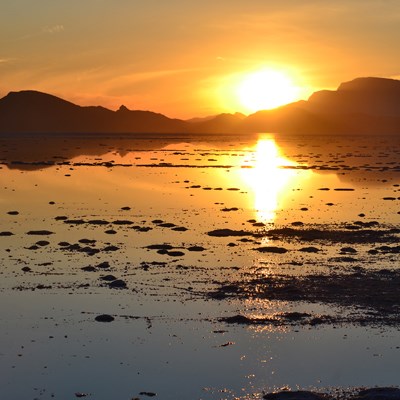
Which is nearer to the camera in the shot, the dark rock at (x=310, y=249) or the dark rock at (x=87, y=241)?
the dark rock at (x=310, y=249)

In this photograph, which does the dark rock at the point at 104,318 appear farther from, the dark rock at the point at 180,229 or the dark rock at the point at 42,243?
the dark rock at the point at 180,229

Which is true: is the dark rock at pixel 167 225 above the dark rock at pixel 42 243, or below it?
below

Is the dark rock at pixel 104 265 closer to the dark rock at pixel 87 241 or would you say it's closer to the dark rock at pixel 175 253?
the dark rock at pixel 175 253

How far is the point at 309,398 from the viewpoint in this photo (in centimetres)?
917

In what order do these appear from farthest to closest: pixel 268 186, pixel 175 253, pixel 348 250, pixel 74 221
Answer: pixel 268 186, pixel 74 221, pixel 348 250, pixel 175 253

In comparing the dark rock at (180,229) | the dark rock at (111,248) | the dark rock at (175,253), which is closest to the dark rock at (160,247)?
the dark rock at (175,253)

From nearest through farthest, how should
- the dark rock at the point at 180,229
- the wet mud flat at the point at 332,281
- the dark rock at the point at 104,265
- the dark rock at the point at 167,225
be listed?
the wet mud flat at the point at 332,281 → the dark rock at the point at 104,265 → the dark rock at the point at 180,229 → the dark rock at the point at 167,225

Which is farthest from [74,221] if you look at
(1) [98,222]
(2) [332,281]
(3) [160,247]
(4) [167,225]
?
(2) [332,281]

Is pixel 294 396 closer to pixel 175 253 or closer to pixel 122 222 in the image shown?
pixel 175 253

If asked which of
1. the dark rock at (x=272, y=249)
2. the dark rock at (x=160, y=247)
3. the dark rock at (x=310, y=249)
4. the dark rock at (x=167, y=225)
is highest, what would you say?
the dark rock at (x=167, y=225)

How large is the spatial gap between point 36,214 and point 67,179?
1524cm

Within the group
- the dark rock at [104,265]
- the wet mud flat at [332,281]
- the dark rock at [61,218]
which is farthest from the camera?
the dark rock at [61,218]

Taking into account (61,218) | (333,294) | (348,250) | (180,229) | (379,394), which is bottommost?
(379,394)

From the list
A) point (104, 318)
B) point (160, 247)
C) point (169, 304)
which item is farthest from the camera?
point (160, 247)
